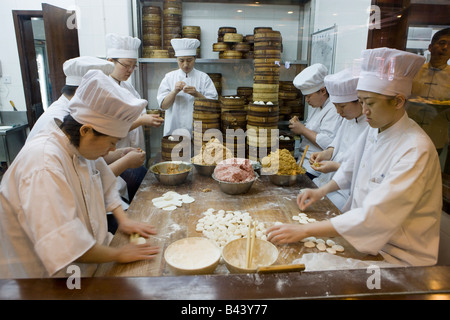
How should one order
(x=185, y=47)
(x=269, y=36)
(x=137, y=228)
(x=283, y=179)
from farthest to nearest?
(x=185, y=47)
(x=269, y=36)
(x=283, y=179)
(x=137, y=228)

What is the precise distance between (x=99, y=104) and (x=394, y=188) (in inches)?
53.6

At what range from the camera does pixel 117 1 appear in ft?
15.6

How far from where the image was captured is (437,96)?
6.34 ft

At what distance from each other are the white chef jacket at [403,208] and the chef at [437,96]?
36cm

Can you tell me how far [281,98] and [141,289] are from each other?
4.13 metres

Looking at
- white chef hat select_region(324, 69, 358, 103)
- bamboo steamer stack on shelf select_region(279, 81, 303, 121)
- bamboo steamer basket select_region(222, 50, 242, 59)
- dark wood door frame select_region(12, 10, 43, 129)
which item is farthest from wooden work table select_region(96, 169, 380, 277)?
dark wood door frame select_region(12, 10, 43, 129)

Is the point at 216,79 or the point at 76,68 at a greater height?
the point at 76,68

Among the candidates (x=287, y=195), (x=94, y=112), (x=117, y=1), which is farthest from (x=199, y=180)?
(x=117, y=1)

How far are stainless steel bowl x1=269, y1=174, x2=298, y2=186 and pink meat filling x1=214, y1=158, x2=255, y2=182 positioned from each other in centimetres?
21

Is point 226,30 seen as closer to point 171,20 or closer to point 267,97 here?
point 171,20

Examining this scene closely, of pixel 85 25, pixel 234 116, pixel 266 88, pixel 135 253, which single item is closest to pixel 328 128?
pixel 266 88

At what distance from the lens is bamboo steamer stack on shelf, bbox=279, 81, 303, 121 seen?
15.0 ft

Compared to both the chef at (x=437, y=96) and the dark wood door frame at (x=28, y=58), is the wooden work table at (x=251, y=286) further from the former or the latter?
the dark wood door frame at (x=28, y=58)

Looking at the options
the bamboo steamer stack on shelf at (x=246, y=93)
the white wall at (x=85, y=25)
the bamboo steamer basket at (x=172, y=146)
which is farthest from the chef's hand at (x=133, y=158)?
the white wall at (x=85, y=25)
